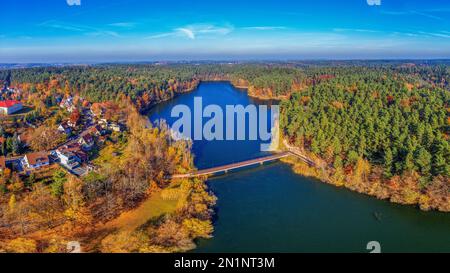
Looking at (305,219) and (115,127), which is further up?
(115,127)

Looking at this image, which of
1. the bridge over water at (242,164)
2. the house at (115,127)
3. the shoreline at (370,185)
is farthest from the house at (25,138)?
the shoreline at (370,185)

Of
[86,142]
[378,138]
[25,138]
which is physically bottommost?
[86,142]

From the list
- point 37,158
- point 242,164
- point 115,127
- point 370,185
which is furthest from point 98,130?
point 370,185

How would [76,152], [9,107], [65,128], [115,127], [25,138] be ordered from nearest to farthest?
[76,152]
[25,138]
[65,128]
[115,127]
[9,107]

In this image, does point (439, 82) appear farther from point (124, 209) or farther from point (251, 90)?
point (124, 209)

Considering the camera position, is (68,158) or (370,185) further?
(68,158)

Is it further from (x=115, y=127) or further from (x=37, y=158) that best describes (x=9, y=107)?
(x=37, y=158)

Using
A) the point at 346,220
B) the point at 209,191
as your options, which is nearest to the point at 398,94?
the point at 346,220
